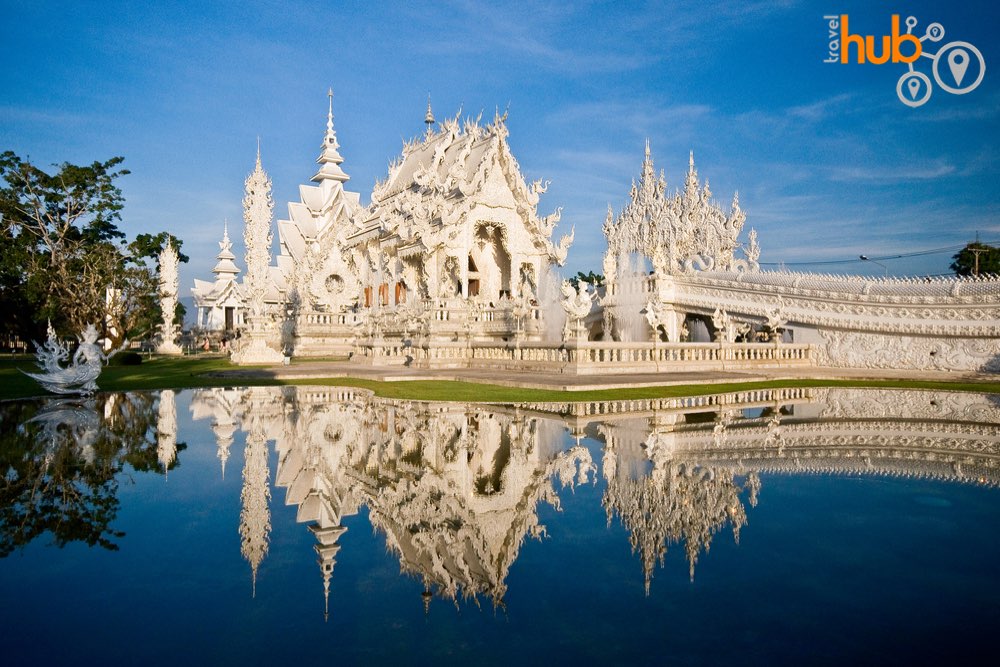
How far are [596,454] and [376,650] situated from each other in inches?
179

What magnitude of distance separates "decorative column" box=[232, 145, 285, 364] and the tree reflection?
1478cm

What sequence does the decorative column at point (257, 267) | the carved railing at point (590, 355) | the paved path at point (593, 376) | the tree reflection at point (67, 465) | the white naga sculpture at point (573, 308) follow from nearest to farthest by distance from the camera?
the tree reflection at point (67, 465) < the paved path at point (593, 376) < the white naga sculpture at point (573, 308) < the carved railing at point (590, 355) < the decorative column at point (257, 267)

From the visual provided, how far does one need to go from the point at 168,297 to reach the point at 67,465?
41.2m

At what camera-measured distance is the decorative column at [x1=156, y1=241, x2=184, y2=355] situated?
43531 millimetres

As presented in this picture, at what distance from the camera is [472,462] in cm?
690

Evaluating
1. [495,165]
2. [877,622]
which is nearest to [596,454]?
[877,622]

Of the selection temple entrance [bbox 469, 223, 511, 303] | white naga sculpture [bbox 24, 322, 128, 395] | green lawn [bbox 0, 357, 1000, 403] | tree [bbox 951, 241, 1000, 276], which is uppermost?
tree [bbox 951, 241, 1000, 276]

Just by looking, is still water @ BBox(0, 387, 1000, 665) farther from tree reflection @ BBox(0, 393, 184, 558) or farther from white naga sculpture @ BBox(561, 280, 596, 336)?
white naga sculpture @ BBox(561, 280, 596, 336)

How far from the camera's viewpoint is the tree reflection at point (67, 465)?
4.70 m

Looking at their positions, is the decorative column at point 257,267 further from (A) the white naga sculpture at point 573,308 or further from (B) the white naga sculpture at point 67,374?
(A) the white naga sculpture at point 573,308

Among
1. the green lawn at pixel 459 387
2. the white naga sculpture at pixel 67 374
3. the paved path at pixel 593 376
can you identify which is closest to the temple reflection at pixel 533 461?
the green lawn at pixel 459 387

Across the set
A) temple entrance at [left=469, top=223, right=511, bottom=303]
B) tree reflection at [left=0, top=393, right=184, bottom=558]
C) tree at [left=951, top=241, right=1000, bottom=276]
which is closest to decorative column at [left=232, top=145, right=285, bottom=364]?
temple entrance at [left=469, top=223, right=511, bottom=303]

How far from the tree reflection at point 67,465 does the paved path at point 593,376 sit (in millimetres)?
7864

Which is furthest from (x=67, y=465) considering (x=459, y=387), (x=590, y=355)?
(x=590, y=355)
